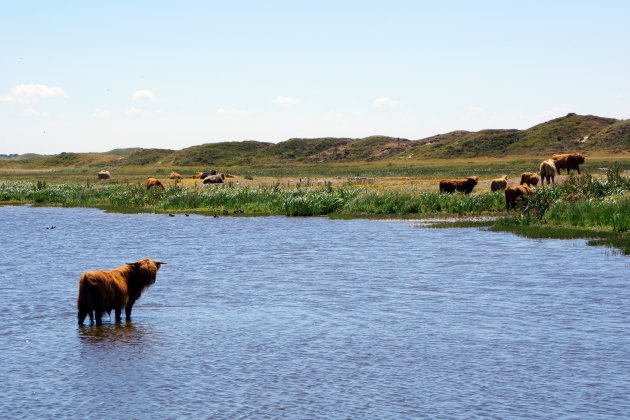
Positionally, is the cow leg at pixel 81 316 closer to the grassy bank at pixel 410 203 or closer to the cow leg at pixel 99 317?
the cow leg at pixel 99 317

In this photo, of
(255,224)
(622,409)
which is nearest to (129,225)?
(255,224)

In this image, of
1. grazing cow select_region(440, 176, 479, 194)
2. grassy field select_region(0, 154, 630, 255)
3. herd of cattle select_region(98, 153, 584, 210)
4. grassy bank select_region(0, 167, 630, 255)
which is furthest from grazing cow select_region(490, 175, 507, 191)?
grassy bank select_region(0, 167, 630, 255)

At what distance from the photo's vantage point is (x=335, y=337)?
16.0 metres

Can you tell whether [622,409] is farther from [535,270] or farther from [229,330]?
[535,270]

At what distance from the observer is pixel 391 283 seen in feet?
75.4

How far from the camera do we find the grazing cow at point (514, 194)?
1585 inches

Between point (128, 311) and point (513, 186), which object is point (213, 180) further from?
point (128, 311)

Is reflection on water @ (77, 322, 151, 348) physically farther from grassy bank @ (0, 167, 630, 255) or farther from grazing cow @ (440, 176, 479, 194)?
grazing cow @ (440, 176, 479, 194)

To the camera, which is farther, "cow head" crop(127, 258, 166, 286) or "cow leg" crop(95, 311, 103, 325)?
"cow head" crop(127, 258, 166, 286)

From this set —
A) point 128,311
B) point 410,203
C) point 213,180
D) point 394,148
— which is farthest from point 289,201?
point 394,148

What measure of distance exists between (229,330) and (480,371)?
543cm

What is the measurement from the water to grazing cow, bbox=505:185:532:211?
9.60 m

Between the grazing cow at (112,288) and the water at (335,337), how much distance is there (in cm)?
40

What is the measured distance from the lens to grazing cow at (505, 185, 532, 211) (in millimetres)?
40250
